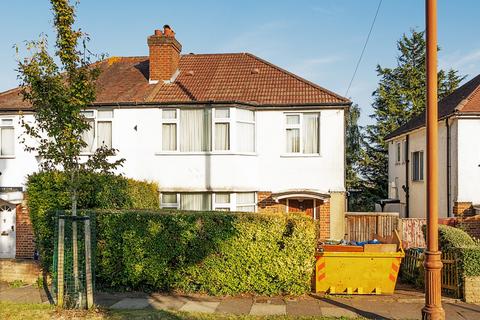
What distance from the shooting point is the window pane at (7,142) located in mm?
15984

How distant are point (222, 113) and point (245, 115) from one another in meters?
0.85

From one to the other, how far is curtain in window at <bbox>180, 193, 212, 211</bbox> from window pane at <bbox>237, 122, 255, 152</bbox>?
2066mm

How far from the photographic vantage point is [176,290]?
32.1ft

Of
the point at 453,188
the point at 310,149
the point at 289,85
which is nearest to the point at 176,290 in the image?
the point at 310,149

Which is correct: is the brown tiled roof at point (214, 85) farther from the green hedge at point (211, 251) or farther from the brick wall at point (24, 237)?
the green hedge at point (211, 251)

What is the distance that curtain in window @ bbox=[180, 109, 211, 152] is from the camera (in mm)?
14961

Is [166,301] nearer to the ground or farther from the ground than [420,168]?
nearer to the ground

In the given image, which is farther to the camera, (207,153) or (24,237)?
(207,153)

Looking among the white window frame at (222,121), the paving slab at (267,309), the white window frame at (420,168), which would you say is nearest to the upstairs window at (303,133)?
the white window frame at (222,121)

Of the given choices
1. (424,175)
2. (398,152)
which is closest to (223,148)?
(424,175)

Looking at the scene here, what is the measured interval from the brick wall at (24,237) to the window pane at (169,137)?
4968 millimetres

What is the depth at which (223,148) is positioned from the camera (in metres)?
15.0

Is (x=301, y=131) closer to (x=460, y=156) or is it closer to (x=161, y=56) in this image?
(x=460, y=156)

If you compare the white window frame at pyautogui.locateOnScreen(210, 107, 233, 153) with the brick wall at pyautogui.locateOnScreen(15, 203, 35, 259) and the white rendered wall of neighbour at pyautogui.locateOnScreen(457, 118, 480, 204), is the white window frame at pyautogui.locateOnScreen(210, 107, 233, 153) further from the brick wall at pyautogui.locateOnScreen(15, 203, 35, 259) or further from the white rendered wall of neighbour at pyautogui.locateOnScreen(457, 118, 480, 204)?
the white rendered wall of neighbour at pyautogui.locateOnScreen(457, 118, 480, 204)
